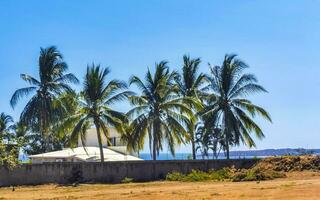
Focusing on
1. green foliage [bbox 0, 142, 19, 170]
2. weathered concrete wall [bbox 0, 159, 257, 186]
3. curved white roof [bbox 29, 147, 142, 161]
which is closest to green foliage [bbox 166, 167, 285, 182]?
weathered concrete wall [bbox 0, 159, 257, 186]

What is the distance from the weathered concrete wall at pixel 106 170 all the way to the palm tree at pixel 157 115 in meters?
4.54

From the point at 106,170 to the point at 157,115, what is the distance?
669 centimetres

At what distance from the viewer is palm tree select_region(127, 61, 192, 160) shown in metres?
40.5

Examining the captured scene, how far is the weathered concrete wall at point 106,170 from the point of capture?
35750 millimetres

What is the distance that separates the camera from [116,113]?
40.6 meters

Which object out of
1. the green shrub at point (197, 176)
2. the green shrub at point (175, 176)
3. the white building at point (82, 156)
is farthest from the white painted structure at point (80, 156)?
the green shrub at point (197, 176)

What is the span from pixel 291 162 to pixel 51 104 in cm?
2203

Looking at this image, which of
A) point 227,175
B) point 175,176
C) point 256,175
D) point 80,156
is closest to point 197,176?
point 175,176

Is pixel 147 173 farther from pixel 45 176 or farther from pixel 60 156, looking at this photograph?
pixel 60 156

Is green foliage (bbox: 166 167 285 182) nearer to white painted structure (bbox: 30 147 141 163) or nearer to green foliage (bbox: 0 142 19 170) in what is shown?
green foliage (bbox: 0 142 19 170)

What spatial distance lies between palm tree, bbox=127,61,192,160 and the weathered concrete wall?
179 inches

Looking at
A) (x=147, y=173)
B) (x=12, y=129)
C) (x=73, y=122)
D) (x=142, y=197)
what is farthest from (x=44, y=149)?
(x=142, y=197)

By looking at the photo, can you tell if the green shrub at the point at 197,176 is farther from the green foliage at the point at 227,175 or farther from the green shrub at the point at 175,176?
the green shrub at the point at 175,176

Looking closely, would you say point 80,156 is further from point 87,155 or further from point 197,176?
point 197,176
